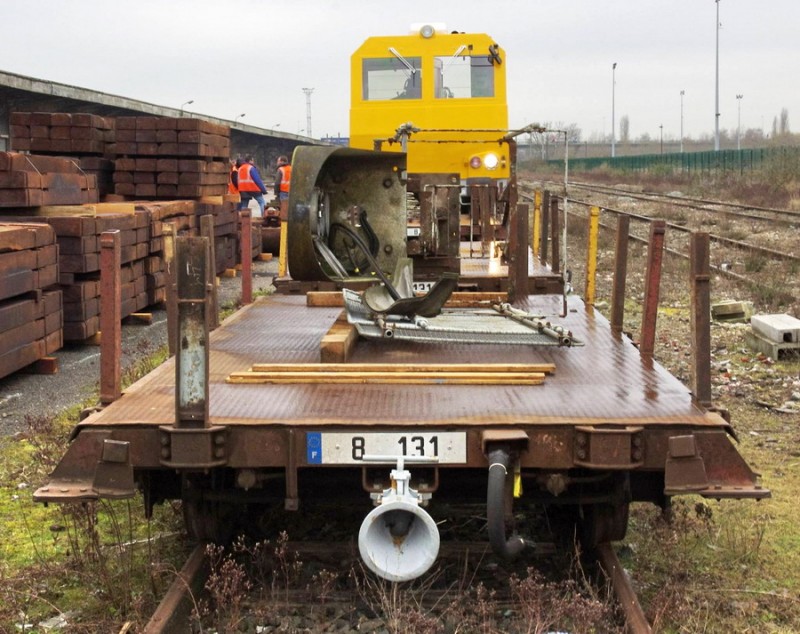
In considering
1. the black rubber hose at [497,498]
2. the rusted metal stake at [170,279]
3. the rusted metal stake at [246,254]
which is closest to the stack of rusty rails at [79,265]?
the rusted metal stake at [246,254]

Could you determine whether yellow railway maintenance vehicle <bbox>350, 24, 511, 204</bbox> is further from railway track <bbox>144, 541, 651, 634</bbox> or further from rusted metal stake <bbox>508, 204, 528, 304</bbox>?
railway track <bbox>144, 541, 651, 634</bbox>

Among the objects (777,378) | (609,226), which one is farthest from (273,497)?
(609,226)

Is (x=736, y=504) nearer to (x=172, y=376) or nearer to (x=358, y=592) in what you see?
(x=358, y=592)

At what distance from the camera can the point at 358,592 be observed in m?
4.51

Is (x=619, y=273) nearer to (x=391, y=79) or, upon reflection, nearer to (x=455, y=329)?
(x=455, y=329)

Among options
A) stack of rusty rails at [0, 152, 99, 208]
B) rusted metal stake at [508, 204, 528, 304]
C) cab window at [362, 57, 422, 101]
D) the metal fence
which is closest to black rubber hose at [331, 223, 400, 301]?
rusted metal stake at [508, 204, 528, 304]

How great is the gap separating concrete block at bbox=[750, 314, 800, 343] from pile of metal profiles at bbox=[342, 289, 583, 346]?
4.80m

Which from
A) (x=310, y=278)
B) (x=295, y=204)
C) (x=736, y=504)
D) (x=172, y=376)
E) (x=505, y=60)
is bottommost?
(x=736, y=504)

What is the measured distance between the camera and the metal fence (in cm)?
4658

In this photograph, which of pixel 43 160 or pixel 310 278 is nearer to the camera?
pixel 310 278

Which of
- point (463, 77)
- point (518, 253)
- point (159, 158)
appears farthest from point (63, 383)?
point (159, 158)

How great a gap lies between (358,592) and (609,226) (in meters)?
23.8

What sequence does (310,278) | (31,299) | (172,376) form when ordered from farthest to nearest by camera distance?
(31,299), (310,278), (172,376)

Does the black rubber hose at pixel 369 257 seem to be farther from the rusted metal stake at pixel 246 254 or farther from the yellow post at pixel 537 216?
the yellow post at pixel 537 216
